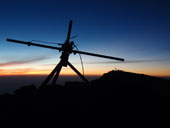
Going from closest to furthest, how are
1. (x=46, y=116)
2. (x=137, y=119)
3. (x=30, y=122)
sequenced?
(x=137, y=119) < (x=30, y=122) < (x=46, y=116)

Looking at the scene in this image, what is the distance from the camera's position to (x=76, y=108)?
5.18 meters

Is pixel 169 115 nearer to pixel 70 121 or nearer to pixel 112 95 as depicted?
pixel 112 95

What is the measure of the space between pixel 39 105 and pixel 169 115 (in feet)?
21.9

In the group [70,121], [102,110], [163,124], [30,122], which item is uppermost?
[163,124]

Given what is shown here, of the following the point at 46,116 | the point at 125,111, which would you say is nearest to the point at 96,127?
the point at 125,111

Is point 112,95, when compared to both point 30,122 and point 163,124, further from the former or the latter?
point 30,122

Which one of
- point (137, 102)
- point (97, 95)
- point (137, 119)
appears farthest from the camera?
point (97, 95)

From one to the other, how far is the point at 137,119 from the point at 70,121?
2.88 m

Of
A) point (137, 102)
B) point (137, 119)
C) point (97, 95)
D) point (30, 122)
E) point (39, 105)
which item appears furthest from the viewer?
point (97, 95)

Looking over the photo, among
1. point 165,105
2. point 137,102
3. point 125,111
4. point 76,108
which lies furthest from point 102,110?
point 165,105

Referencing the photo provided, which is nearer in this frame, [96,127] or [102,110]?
[96,127]

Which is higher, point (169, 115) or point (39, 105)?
point (169, 115)

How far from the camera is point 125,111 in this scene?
448 centimetres

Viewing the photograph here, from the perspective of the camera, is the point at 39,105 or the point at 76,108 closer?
the point at 76,108
